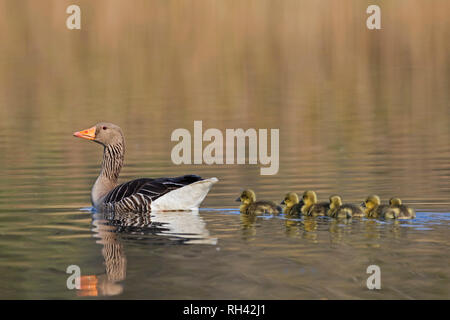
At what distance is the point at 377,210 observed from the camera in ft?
43.2

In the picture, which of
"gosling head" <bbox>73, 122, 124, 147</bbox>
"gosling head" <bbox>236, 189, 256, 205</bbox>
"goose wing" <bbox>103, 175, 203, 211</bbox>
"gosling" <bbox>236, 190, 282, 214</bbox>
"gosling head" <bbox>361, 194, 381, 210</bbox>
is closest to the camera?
"gosling head" <bbox>361, 194, 381, 210</bbox>

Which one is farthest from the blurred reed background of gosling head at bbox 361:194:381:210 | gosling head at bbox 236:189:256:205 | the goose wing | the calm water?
gosling head at bbox 361:194:381:210

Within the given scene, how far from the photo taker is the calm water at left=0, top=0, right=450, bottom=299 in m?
10.5

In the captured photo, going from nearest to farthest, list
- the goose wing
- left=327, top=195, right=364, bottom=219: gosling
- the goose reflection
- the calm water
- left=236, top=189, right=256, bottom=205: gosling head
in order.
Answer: the goose reflection
the calm water
left=327, top=195, right=364, bottom=219: gosling
left=236, top=189, right=256, bottom=205: gosling head
the goose wing

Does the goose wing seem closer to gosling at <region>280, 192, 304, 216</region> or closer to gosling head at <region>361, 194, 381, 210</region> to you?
gosling at <region>280, 192, 304, 216</region>

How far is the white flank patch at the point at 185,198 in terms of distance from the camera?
14258mm

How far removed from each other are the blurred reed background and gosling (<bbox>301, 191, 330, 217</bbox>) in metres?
1.81

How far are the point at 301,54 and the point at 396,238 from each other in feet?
110

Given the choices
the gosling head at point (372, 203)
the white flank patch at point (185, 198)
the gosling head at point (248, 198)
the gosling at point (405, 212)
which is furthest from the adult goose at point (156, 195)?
the gosling at point (405, 212)

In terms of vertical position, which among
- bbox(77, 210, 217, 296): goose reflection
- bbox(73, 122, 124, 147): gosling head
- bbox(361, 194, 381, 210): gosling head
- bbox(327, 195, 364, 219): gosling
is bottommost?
bbox(77, 210, 217, 296): goose reflection

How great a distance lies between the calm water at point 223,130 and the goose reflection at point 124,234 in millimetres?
40

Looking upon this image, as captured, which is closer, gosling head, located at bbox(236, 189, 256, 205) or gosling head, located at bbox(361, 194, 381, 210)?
gosling head, located at bbox(361, 194, 381, 210)

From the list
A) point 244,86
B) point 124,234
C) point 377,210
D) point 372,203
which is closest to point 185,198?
point 124,234
